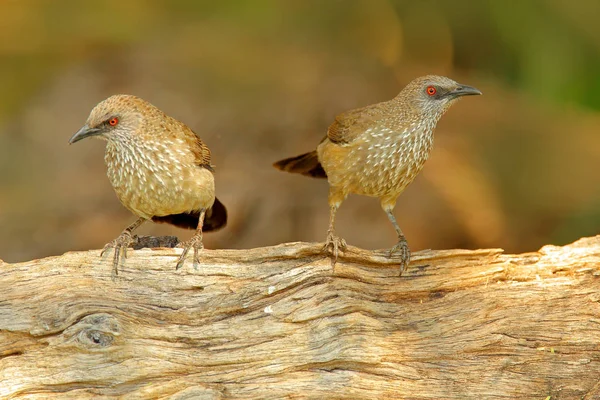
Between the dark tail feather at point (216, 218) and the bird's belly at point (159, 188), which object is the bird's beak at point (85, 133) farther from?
the dark tail feather at point (216, 218)

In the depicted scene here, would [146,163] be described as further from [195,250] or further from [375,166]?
[375,166]

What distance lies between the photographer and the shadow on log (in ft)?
13.1

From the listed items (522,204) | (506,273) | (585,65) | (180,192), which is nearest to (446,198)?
(522,204)

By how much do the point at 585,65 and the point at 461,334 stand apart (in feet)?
15.2

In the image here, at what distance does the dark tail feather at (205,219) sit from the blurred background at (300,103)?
232cm

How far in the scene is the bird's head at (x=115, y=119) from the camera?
4559 mm

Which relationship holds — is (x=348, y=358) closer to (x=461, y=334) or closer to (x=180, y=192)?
(x=461, y=334)

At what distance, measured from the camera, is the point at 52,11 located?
365 inches

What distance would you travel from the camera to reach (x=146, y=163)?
4.64m

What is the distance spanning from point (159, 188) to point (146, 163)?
0.17 meters

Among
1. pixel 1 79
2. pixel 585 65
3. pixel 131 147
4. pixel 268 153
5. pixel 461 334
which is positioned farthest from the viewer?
pixel 1 79

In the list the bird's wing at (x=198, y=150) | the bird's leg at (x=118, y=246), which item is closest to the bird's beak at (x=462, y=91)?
the bird's wing at (x=198, y=150)

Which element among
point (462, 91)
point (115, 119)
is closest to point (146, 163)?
point (115, 119)

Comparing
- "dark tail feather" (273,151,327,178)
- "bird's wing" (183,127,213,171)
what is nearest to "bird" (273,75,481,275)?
"dark tail feather" (273,151,327,178)
